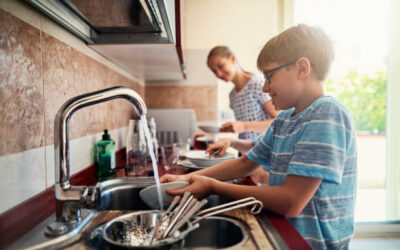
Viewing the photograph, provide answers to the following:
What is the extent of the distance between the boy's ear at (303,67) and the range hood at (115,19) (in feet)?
1.40

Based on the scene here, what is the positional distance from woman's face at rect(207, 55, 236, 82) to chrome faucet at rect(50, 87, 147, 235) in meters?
1.50

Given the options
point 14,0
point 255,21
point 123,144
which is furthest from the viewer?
point 255,21

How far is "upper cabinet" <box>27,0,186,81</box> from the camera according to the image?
2.49 ft

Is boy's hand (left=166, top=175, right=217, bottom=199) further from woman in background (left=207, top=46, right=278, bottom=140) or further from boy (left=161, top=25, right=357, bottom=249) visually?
woman in background (left=207, top=46, right=278, bottom=140)

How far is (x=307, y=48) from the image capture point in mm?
849

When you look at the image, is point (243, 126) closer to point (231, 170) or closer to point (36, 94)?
point (231, 170)

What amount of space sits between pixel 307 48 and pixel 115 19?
2.00ft

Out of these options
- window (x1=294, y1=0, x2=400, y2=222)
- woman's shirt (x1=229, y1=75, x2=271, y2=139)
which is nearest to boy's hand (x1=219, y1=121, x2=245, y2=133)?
woman's shirt (x1=229, y1=75, x2=271, y2=139)

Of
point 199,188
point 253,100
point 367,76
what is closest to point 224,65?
point 253,100

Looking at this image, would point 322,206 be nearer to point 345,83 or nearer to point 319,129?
point 319,129

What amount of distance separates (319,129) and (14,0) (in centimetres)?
81

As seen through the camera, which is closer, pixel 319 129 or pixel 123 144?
pixel 319 129

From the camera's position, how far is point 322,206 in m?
0.80

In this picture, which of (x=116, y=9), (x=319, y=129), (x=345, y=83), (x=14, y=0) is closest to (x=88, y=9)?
(x=116, y=9)
